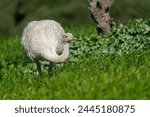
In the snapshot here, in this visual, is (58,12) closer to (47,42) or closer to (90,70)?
(47,42)

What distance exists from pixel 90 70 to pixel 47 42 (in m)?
0.91

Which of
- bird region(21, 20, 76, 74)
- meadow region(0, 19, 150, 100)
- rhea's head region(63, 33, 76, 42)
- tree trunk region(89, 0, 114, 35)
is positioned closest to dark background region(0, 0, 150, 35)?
meadow region(0, 19, 150, 100)

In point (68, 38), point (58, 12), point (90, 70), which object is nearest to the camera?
point (90, 70)

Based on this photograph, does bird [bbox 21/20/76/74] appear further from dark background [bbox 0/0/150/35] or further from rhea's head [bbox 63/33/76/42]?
dark background [bbox 0/0/150/35]

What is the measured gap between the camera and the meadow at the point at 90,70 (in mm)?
8477

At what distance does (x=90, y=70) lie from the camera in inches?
397

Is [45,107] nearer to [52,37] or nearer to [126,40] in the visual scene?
[52,37]

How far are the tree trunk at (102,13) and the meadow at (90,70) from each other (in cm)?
21

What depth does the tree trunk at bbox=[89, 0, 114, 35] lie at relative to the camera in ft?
43.5

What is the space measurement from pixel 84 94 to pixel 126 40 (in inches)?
176

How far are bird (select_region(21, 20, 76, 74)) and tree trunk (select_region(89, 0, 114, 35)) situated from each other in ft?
7.01

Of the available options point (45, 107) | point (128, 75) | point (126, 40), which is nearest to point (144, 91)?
point (128, 75)

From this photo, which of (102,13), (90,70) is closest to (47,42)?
(90,70)

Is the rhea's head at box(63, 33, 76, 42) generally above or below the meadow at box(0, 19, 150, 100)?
above
